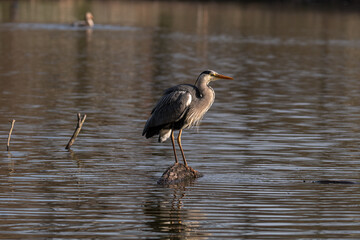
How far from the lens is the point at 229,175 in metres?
14.8

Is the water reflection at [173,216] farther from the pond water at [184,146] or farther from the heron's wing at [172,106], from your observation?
the heron's wing at [172,106]

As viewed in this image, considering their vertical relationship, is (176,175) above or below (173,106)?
below

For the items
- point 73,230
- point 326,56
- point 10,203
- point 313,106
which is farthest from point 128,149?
point 326,56

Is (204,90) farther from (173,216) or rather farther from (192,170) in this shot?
(173,216)

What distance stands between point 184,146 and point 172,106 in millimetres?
3854

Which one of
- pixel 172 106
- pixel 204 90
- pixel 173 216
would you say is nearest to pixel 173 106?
pixel 172 106

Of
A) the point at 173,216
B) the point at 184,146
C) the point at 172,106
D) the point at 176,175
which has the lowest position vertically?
the point at 184,146

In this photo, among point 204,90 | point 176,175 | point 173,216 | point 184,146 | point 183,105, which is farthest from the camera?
point 184,146

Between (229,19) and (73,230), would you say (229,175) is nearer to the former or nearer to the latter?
(73,230)

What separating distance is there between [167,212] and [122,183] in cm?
200

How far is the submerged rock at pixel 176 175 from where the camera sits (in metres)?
14.1

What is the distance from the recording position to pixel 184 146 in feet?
59.3

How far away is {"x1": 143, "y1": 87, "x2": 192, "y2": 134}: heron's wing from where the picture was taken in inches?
562

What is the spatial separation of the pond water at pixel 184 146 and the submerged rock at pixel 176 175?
0.23 m
